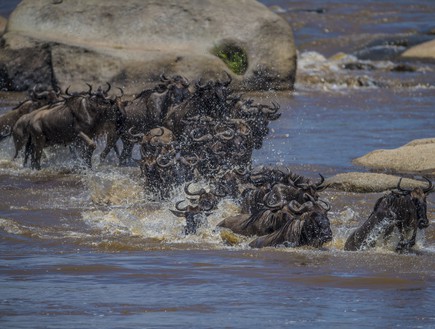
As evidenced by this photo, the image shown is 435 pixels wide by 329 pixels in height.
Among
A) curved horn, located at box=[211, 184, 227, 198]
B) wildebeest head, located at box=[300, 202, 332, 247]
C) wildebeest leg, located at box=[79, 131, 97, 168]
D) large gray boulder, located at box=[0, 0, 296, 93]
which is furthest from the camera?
large gray boulder, located at box=[0, 0, 296, 93]

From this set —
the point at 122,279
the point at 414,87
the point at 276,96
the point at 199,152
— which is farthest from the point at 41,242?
the point at 414,87

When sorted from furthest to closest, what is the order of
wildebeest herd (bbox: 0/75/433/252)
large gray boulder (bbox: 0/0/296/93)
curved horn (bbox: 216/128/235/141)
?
large gray boulder (bbox: 0/0/296/93) → curved horn (bbox: 216/128/235/141) → wildebeest herd (bbox: 0/75/433/252)

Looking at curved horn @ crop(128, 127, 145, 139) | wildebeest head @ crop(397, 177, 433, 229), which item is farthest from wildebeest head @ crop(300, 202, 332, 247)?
curved horn @ crop(128, 127, 145, 139)

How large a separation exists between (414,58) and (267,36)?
766 cm

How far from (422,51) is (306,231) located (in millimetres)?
21436

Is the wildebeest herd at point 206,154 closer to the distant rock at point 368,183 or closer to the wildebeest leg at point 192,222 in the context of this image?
the wildebeest leg at point 192,222

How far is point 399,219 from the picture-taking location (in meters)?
10.8

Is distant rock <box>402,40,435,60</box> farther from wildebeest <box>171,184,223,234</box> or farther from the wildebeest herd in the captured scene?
wildebeest <box>171,184,223,234</box>

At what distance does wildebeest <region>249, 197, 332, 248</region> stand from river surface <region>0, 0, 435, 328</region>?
11cm

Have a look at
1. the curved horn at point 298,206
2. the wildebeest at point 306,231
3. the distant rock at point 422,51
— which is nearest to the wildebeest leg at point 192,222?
the wildebeest at point 306,231

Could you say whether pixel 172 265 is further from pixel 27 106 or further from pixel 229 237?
pixel 27 106

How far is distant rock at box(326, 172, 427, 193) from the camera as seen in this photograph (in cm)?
→ 1459

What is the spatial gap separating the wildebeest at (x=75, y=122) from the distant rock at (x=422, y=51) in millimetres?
15795

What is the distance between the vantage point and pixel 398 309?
8.95 m
